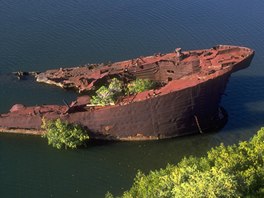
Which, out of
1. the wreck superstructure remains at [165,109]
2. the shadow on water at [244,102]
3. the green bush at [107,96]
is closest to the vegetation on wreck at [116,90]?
the green bush at [107,96]

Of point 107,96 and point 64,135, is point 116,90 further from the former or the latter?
point 64,135

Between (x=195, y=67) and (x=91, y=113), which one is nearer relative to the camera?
(x=91, y=113)

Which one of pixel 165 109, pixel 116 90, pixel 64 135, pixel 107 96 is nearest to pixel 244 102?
pixel 165 109

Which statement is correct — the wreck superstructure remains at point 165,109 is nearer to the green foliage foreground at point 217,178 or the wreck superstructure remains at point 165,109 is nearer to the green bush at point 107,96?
the green bush at point 107,96

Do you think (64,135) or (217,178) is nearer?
(217,178)

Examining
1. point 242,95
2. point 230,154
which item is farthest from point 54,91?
point 230,154

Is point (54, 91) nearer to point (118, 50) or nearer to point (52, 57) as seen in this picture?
point (52, 57)
